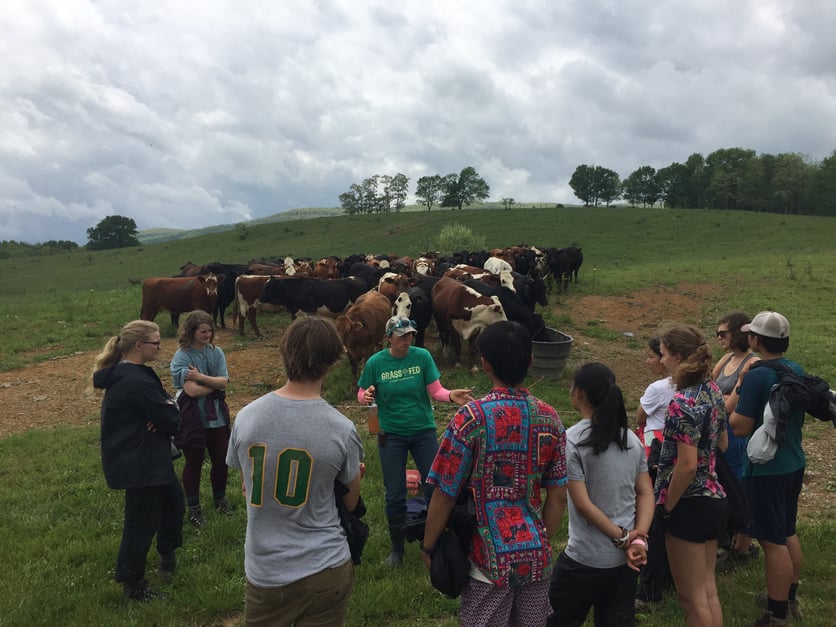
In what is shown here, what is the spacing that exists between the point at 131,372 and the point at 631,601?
348 cm

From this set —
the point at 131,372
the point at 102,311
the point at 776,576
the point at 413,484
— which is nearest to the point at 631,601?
the point at 776,576

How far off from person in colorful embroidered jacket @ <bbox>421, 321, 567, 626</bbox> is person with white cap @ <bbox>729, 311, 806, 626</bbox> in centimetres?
191

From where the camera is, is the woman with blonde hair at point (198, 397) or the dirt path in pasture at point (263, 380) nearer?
the woman with blonde hair at point (198, 397)

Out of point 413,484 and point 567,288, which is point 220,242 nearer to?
point 567,288

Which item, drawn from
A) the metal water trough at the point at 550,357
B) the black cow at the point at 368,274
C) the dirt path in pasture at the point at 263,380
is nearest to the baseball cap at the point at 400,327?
the dirt path in pasture at the point at 263,380

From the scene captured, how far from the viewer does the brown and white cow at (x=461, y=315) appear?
36.4 feet

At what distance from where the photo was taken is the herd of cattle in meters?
10.9

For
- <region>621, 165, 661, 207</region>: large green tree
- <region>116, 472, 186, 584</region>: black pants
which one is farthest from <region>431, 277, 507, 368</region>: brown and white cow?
<region>621, 165, 661, 207</region>: large green tree

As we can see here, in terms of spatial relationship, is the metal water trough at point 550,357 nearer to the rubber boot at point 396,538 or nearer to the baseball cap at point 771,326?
the rubber boot at point 396,538

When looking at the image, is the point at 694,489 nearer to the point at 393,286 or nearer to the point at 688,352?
the point at 688,352

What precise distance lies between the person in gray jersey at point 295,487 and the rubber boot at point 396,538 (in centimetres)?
190

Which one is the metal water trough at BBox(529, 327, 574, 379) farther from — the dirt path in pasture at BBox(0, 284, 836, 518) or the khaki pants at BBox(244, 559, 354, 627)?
the khaki pants at BBox(244, 559, 354, 627)

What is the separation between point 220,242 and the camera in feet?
171

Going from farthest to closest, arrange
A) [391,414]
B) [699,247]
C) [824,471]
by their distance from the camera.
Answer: [699,247] → [824,471] → [391,414]
